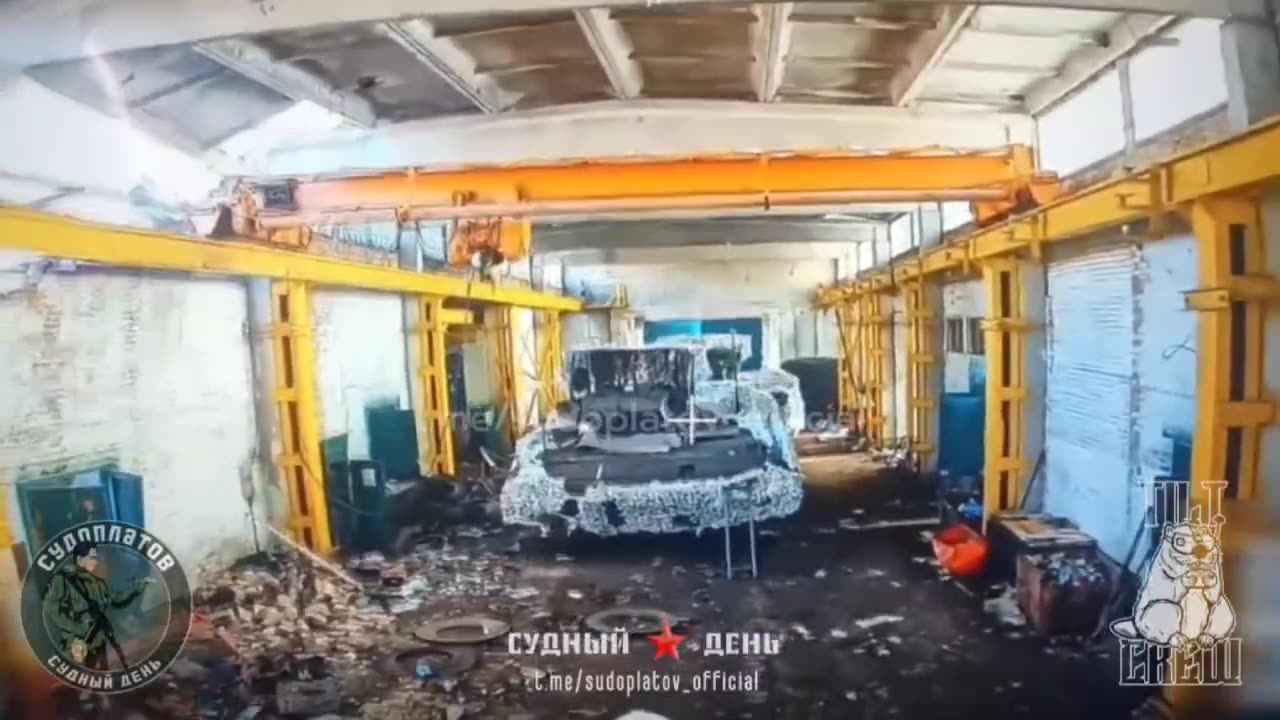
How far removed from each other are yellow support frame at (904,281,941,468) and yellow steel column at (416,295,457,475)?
1435mm

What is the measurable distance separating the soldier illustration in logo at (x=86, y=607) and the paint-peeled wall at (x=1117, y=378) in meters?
1.87

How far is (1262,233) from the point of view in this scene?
1.32m

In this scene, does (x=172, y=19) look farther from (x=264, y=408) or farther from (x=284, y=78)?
(x=264, y=408)

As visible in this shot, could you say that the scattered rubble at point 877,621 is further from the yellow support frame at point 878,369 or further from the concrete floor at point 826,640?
the yellow support frame at point 878,369

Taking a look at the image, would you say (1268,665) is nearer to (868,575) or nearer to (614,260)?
(868,575)

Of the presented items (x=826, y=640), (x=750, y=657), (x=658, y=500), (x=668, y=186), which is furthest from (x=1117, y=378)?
(x=658, y=500)

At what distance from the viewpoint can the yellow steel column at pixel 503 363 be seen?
3741 mm

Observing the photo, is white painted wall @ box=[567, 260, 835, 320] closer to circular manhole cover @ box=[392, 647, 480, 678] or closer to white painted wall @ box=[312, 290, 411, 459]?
white painted wall @ box=[312, 290, 411, 459]

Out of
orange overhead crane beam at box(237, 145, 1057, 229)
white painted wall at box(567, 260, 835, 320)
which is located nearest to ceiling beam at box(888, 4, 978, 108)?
orange overhead crane beam at box(237, 145, 1057, 229)

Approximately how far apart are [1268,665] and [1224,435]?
1.30ft

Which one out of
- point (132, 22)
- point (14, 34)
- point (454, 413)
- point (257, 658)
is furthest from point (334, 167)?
point (454, 413)

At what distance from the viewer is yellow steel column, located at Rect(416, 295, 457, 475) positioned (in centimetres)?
278

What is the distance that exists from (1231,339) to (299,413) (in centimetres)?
182

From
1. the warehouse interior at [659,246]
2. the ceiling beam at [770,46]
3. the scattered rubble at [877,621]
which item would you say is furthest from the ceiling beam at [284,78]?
the scattered rubble at [877,621]
